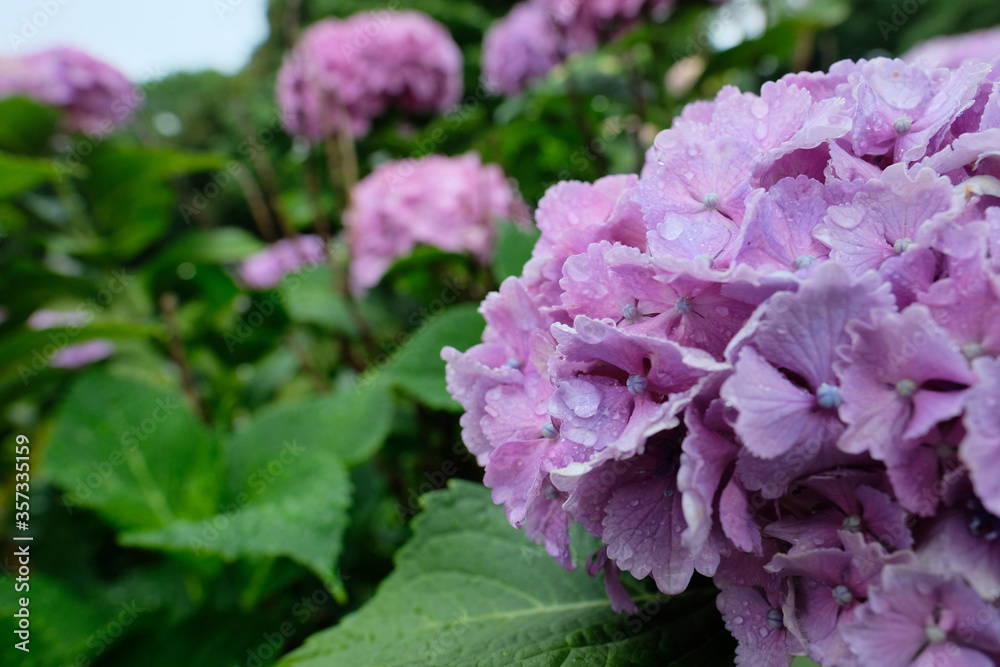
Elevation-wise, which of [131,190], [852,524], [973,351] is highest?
[973,351]

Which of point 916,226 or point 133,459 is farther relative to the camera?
point 133,459

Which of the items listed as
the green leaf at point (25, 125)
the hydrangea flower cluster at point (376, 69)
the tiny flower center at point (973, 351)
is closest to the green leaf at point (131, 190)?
the green leaf at point (25, 125)

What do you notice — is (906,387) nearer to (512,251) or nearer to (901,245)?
(901,245)

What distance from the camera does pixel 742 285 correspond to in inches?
19.1

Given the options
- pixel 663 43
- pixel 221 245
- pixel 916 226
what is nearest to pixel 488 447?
pixel 916 226

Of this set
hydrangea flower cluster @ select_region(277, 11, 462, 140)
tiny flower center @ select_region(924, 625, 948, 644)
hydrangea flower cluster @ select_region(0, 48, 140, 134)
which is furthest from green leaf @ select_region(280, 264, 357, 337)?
tiny flower center @ select_region(924, 625, 948, 644)

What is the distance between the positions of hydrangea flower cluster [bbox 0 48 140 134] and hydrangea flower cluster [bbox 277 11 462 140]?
534 mm

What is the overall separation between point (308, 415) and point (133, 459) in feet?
1.17

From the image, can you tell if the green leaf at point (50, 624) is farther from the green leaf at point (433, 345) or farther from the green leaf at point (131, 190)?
the green leaf at point (131, 190)

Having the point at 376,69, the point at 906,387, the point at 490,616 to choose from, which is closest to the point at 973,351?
→ the point at 906,387

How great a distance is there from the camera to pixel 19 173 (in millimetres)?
1493

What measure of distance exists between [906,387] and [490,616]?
1.60 feet

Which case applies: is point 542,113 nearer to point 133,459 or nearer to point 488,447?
point 133,459

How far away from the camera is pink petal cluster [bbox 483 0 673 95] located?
5.96 feet
